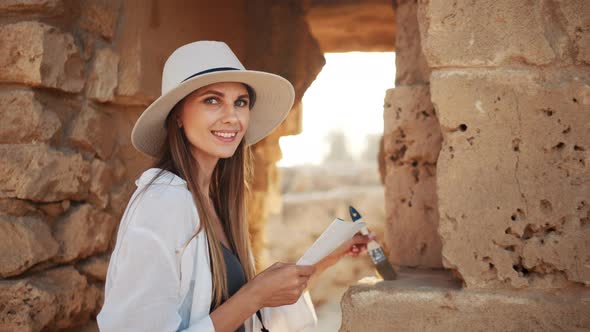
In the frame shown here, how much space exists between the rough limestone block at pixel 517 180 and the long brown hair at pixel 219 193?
0.68 m

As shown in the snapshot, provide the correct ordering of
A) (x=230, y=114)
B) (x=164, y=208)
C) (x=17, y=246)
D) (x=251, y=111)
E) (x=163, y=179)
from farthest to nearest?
(x=17, y=246), (x=251, y=111), (x=230, y=114), (x=163, y=179), (x=164, y=208)

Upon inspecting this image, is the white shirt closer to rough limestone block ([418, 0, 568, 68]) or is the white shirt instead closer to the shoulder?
the shoulder

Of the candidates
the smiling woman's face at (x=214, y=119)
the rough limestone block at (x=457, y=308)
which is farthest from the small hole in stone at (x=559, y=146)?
the smiling woman's face at (x=214, y=119)

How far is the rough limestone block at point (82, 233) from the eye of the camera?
269 cm

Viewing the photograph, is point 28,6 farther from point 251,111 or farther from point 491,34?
point 491,34

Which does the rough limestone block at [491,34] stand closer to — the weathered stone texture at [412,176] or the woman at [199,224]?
the weathered stone texture at [412,176]

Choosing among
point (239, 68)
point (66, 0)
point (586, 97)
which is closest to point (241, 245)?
point (239, 68)

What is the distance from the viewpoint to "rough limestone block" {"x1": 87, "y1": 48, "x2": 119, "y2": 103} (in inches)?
113

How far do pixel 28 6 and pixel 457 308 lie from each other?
2.03 meters

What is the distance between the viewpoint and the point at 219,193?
7.35 ft

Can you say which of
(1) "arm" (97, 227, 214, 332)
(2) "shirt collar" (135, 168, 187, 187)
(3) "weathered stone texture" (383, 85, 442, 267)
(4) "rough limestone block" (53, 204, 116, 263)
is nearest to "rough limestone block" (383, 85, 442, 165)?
(3) "weathered stone texture" (383, 85, 442, 267)

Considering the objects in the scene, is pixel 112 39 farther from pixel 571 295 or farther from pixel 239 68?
pixel 571 295

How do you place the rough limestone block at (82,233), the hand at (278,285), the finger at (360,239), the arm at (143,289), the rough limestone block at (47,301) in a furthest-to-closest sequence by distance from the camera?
1. the rough limestone block at (82,233)
2. the rough limestone block at (47,301)
3. the finger at (360,239)
4. the hand at (278,285)
5. the arm at (143,289)

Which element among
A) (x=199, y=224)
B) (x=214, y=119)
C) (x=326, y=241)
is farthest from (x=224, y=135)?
(x=326, y=241)
